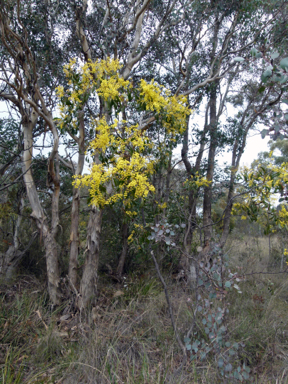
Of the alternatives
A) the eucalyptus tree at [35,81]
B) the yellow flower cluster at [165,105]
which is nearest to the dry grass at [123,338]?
the eucalyptus tree at [35,81]

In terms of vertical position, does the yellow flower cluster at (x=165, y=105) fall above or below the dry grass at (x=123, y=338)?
above

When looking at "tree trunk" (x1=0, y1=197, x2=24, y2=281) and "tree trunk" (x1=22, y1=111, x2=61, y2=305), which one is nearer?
"tree trunk" (x1=22, y1=111, x2=61, y2=305)

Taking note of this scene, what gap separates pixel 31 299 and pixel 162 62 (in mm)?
5354

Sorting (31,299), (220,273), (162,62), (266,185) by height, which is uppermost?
(162,62)

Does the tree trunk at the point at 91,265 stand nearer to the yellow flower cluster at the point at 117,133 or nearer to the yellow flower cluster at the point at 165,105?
the yellow flower cluster at the point at 117,133

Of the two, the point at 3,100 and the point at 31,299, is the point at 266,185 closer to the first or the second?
the point at 31,299

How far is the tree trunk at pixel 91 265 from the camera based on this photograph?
4133 millimetres

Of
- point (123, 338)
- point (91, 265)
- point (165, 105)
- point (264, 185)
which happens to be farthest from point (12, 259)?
point (264, 185)

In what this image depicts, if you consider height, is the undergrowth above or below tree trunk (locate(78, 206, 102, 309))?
below

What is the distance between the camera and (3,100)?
205 inches

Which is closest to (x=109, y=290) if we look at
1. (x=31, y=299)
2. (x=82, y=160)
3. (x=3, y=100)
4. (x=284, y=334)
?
(x=31, y=299)

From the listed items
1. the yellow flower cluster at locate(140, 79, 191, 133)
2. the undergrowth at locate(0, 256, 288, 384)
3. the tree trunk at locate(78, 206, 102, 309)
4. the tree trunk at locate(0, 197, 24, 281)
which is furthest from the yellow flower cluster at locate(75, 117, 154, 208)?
the tree trunk at locate(0, 197, 24, 281)

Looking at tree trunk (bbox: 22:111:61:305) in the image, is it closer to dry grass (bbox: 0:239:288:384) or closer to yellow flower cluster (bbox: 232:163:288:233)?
dry grass (bbox: 0:239:288:384)

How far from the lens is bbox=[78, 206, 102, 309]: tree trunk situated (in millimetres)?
4133
